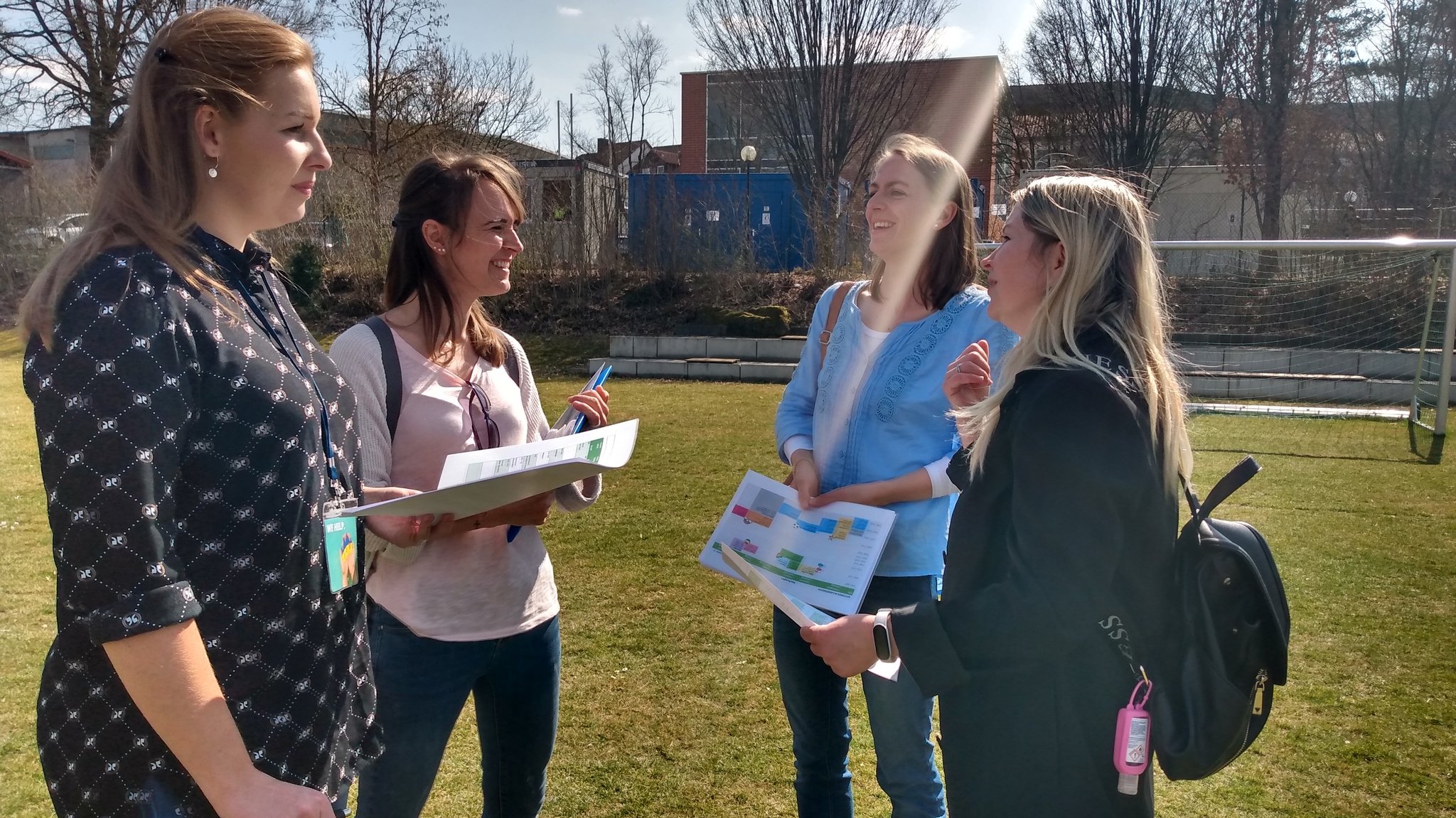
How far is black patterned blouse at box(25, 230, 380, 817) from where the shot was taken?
1.12 metres

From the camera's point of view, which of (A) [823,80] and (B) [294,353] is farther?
(A) [823,80]

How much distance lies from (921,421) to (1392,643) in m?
3.75

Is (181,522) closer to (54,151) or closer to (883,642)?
(883,642)

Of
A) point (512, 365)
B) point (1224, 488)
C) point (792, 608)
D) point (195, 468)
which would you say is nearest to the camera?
point (195, 468)

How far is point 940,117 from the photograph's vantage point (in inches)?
1055

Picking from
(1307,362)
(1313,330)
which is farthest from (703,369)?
(1313,330)

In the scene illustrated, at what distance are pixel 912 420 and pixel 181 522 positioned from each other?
1.71 metres

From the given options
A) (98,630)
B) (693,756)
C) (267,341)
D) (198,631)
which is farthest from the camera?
(693,756)

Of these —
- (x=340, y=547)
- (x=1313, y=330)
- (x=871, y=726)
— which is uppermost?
(x=1313, y=330)

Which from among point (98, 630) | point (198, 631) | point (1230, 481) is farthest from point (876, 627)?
point (98, 630)

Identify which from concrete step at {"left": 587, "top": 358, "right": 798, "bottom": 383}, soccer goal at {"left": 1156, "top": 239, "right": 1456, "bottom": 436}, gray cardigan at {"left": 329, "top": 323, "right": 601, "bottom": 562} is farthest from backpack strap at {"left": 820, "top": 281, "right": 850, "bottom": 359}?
concrete step at {"left": 587, "top": 358, "right": 798, "bottom": 383}

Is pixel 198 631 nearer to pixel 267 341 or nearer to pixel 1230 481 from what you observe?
pixel 267 341

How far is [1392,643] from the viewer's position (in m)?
4.69

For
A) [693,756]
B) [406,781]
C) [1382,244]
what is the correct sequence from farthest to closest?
[1382,244] < [693,756] < [406,781]
